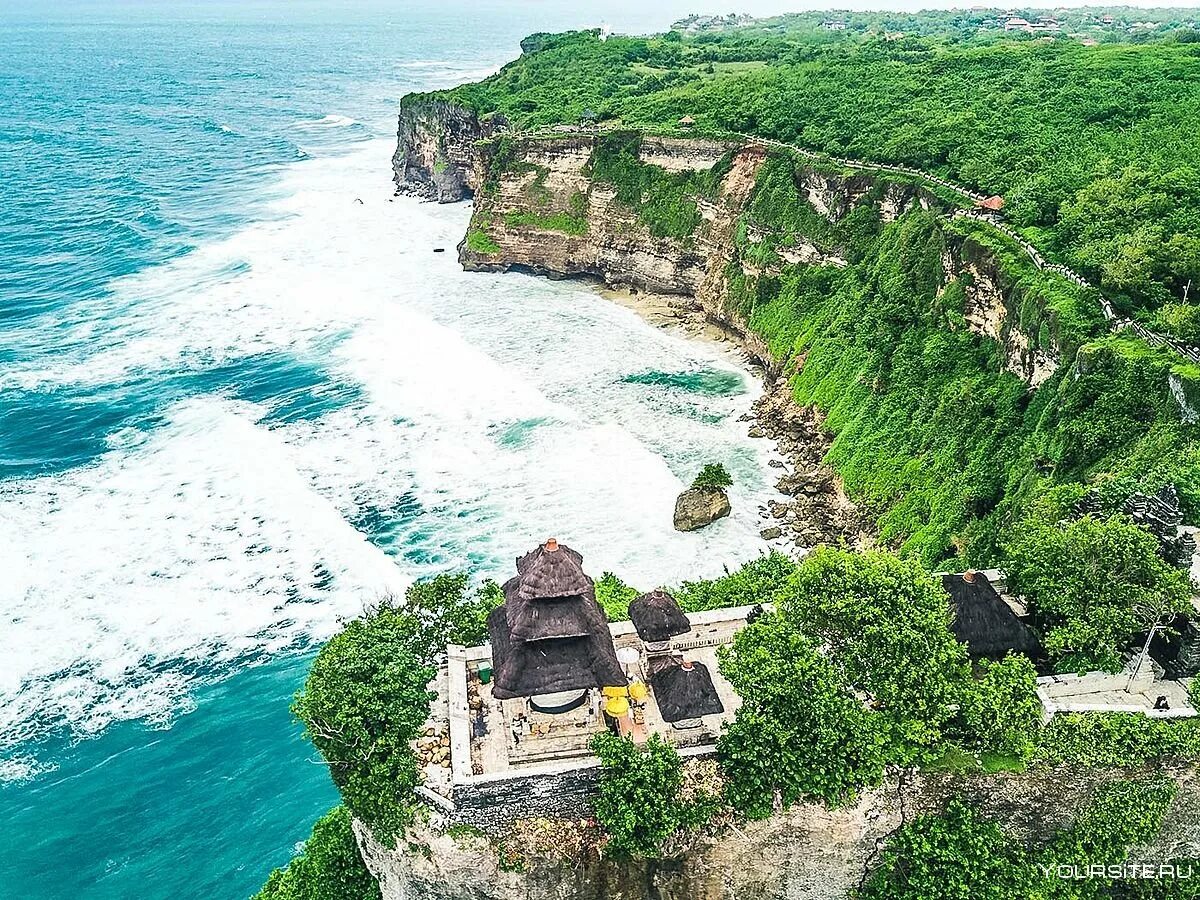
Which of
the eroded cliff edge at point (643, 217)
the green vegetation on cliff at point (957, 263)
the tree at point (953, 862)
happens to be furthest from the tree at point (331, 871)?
the eroded cliff edge at point (643, 217)

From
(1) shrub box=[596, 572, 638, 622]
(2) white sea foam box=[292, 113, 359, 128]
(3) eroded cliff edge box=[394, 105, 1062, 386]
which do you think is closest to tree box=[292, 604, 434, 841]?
(1) shrub box=[596, 572, 638, 622]

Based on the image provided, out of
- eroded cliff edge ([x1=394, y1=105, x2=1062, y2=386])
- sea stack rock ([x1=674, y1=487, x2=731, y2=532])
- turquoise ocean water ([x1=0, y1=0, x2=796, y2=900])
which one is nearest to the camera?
turquoise ocean water ([x1=0, y1=0, x2=796, y2=900])

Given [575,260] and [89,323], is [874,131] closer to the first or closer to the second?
[575,260]

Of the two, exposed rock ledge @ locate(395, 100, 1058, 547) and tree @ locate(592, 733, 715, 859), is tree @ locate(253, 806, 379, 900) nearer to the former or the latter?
tree @ locate(592, 733, 715, 859)

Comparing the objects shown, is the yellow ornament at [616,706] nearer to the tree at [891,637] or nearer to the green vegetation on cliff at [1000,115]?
the tree at [891,637]

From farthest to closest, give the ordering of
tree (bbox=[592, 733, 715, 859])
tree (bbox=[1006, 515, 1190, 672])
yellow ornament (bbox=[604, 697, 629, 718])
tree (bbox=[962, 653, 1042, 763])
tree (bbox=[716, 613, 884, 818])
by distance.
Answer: tree (bbox=[1006, 515, 1190, 672]) → yellow ornament (bbox=[604, 697, 629, 718]) → tree (bbox=[962, 653, 1042, 763]) → tree (bbox=[716, 613, 884, 818]) → tree (bbox=[592, 733, 715, 859])
